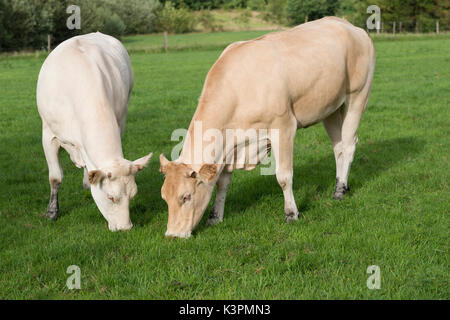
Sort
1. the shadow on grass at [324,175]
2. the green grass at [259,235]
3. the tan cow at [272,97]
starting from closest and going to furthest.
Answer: the green grass at [259,235] < the tan cow at [272,97] < the shadow on grass at [324,175]

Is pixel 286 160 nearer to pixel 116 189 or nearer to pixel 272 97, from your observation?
pixel 272 97

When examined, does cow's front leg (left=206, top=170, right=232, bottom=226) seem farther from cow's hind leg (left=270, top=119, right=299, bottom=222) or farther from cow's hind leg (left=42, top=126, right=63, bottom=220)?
cow's hind leg (left=42, top=126, right=63, bottom=220)

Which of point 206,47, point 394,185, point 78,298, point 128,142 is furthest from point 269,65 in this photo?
point 206,47

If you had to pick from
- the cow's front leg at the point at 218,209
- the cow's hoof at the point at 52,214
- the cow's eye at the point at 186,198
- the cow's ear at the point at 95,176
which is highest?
the cow's ear at the point at 95,176

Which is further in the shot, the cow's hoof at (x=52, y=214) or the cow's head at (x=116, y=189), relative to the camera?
the cow's hoof at (x=52, y=214)

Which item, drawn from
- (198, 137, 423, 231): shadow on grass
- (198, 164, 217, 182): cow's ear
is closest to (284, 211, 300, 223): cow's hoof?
(198, 137, 423, 231): shadow on grass

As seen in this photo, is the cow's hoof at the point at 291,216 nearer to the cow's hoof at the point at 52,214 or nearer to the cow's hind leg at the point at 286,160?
the cow's hind leg at the point at 286,160

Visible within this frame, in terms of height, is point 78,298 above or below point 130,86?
below

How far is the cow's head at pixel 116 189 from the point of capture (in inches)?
225

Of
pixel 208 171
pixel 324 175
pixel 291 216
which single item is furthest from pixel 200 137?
pixel 324 175

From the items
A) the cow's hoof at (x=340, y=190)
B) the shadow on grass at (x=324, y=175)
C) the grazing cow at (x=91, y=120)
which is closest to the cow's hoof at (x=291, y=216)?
the shadow on grass at (x=324, y=175)
